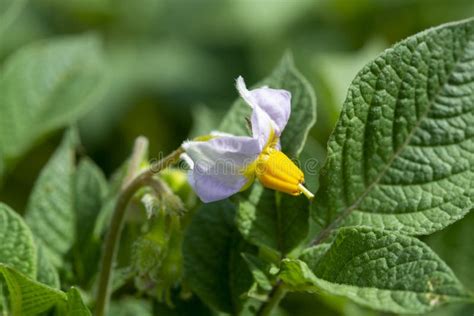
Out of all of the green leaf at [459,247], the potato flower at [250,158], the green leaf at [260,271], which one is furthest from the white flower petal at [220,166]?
the green leaf at [459,247]

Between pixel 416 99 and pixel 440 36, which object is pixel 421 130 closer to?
pixel 416 99

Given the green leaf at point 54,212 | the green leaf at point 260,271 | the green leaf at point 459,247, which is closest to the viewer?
the green leaf at point 260,271

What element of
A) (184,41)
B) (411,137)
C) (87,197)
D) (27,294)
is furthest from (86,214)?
(184,41)

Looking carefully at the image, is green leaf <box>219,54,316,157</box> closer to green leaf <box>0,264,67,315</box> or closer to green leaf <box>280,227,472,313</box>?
green leaf <box>280,227,472,313</box>

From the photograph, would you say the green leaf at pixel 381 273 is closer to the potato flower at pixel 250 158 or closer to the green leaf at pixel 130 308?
the potato flower at pixel 250 158

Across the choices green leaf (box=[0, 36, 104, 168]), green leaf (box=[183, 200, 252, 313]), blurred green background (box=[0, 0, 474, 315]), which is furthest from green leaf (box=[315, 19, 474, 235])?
blurred green background (box=[0, 0, 474, 315])

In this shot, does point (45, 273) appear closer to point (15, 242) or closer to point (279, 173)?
point (15, 242)

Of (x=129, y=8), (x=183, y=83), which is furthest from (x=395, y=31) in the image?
(x=129, y=8)
